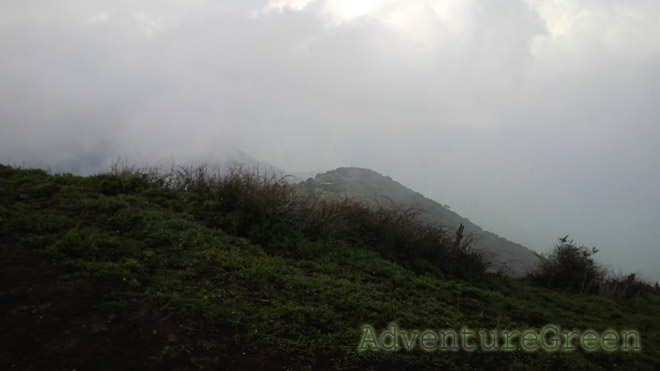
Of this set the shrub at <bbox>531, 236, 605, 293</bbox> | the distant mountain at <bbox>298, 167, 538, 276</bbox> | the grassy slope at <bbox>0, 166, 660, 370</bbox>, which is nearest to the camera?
the grassy slope at <bbox>0, 166, 660, 370</bbox>

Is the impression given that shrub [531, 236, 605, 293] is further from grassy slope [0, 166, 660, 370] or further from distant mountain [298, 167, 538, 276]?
distant mountain [298, 167, 538, 276]

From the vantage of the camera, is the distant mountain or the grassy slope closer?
the grassy slope

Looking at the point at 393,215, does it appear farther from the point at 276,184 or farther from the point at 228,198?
Result: the point at 228,198

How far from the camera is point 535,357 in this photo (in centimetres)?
489

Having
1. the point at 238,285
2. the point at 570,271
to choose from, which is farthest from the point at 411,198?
the point at 238,285

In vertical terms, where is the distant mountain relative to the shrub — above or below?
above

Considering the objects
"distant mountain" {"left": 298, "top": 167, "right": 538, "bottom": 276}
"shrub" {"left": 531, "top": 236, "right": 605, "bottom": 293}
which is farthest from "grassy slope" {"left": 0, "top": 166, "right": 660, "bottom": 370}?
"distant mountain" {"left": 298, "top": 167, "right": 538, "bottom": 276}

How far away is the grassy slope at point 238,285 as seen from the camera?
3873mm

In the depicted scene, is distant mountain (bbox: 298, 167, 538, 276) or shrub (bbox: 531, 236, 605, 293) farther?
distant mountain (bbox: 298, 167, 538, 276)

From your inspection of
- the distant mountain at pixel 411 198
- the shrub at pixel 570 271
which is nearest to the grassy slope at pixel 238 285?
the shrub at pixel 570 271

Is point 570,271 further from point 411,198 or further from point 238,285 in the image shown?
point 411,198

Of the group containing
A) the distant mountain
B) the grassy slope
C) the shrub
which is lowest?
the grassy slope

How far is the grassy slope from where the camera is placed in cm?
387

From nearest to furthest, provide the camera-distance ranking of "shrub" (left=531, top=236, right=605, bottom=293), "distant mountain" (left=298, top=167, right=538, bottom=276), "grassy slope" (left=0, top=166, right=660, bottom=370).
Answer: "grassy slope" (left=0, top=166, right=660, bottom=370) < "shrub" (left=531, top=236, right=605, bottom=293) < "distant mountain" (left=298, top=167, right=538, bottom=276)
